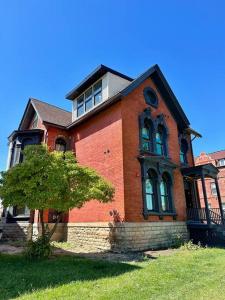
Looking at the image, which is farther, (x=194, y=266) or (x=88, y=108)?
(x=88, y=108)

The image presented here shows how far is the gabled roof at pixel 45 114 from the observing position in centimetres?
1939

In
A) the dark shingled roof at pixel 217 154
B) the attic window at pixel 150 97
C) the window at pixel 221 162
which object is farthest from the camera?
the dark shingled roof at pixel 217 154

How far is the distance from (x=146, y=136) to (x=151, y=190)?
12.1 feet

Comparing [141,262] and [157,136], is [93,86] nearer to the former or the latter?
[157,136]

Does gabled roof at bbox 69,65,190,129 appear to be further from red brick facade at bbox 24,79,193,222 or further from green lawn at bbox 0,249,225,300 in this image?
green lawn at bbox 0,249,225,300

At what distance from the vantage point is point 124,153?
1432 centimetres

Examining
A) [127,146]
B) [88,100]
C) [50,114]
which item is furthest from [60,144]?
[127,146]

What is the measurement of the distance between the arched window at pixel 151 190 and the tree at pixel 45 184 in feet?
15.2

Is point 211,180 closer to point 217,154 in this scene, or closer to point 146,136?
point 217,154

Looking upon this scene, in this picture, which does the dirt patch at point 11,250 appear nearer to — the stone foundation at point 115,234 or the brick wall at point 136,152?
the stone foundation at point 115,234

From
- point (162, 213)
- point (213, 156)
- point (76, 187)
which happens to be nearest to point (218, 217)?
point (162, 213)

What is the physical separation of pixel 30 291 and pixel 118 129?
10240mm

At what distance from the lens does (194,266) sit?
30.5 feet

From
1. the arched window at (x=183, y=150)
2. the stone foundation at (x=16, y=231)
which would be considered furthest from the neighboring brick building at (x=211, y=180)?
the stone foundation at (x=16, y=231)
